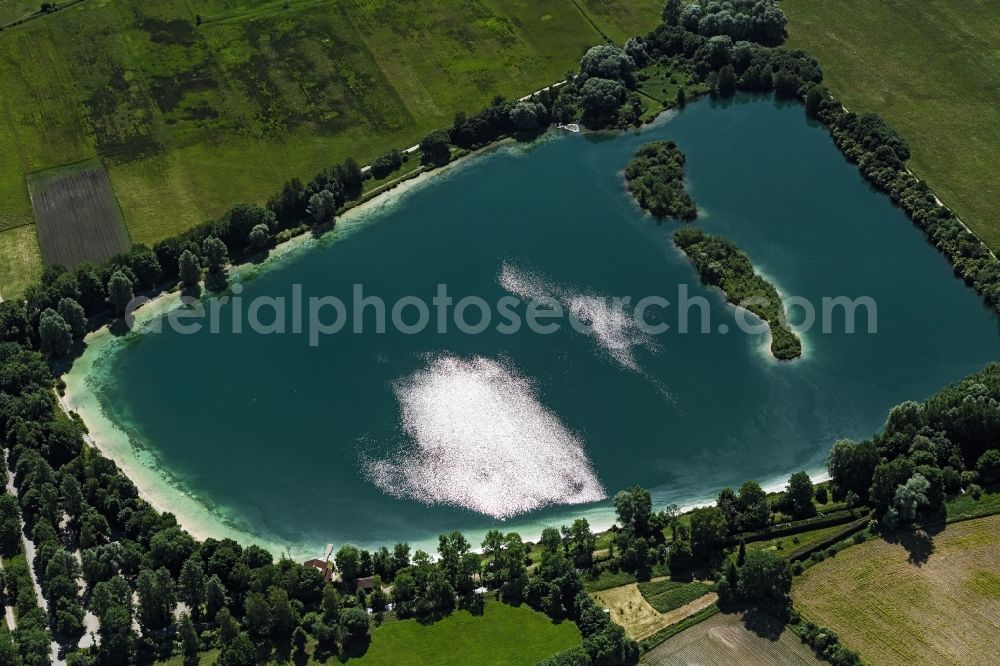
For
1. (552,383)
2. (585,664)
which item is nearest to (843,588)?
(585,664)

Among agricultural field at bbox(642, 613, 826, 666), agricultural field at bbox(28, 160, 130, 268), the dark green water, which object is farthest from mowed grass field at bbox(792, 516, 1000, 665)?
agricultural field at bbox(28, 160, 130, 268)

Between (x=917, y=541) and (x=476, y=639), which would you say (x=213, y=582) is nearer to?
(x=476, y=639)

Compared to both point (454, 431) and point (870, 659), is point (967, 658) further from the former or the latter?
point (454, 431)

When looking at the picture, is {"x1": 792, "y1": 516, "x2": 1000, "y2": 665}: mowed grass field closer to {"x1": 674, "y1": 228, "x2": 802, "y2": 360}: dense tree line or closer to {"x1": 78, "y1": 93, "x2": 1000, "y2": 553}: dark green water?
{"x1": 78, "y1": 93, "x2": 1000, "y2": 553}: dark green water

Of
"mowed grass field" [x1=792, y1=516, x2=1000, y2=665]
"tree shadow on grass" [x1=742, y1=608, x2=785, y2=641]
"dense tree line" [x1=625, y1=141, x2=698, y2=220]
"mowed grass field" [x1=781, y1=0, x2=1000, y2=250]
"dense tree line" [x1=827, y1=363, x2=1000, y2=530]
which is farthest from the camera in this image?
"mowed grass field" [x1=781, y1=0, x2=1000, y2=250]

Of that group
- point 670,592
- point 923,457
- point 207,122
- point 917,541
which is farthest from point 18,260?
point 917,541
